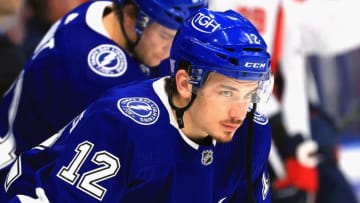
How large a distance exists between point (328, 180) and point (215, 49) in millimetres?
2197

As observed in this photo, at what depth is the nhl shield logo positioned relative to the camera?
2.72 metres

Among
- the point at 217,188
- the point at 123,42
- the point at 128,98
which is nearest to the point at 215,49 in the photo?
the point at 128,98

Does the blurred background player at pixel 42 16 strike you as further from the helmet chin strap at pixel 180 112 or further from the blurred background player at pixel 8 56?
the helmet chin strap at pixel 180 112

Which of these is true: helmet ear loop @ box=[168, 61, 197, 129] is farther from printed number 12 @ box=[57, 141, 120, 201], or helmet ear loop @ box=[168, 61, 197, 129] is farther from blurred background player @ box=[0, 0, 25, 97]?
blurred background player @ box=[0, 0, 25, 97]

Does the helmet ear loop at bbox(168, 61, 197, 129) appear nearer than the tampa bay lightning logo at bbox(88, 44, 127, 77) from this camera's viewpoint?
Yes

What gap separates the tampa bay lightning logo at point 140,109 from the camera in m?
2.61

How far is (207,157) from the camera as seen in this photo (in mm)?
2734

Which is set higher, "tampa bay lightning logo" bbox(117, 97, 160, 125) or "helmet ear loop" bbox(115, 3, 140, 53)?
"tampa bay lightning logo" bbox(117, 97, 160, 125)

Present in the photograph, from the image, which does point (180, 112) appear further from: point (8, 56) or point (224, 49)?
point (8, 56)

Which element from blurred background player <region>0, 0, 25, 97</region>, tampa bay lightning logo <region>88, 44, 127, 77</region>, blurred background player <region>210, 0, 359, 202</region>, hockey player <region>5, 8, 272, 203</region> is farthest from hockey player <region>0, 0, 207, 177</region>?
blurred background player <region>210, 0, 359, 202</region>

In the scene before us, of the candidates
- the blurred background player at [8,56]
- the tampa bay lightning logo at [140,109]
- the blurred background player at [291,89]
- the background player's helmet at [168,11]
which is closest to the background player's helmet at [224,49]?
the tampa bay lightning logo at [140,109]

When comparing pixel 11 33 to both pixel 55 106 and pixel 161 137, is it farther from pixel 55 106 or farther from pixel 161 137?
pixel 161 137

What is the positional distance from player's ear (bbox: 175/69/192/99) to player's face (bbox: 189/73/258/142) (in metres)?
0.03

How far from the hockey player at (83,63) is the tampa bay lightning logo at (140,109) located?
46 centimetres
